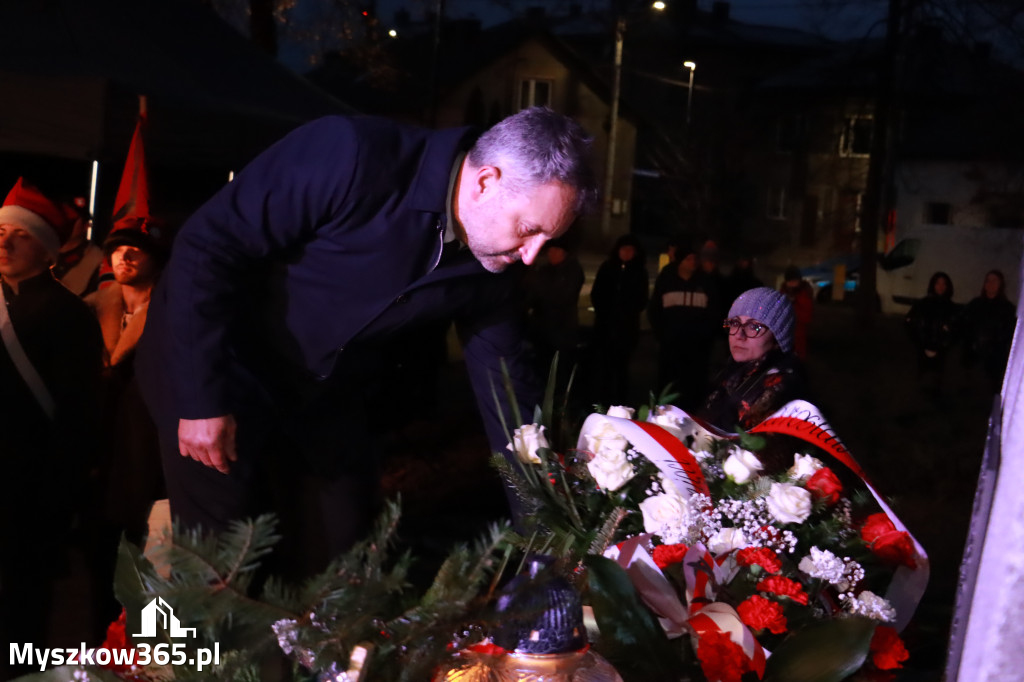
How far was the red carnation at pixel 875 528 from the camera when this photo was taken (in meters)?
2.03

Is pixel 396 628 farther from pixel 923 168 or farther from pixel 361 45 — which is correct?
pixel 923 168

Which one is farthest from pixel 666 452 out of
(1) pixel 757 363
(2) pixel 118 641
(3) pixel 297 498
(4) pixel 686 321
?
(4) pixel 686 321

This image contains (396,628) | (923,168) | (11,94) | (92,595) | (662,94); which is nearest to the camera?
(396,628)

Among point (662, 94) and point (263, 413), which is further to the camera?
point (662, 94)

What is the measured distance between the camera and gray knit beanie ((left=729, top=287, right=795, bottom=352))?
370 centimetres

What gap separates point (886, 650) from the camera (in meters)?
1.79

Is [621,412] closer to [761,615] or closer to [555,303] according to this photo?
[761,615]

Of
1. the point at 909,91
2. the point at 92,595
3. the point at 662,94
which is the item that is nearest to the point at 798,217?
the point at 662,94

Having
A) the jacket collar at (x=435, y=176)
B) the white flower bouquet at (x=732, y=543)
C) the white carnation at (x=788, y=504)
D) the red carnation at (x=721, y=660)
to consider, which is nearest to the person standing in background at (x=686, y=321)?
the white flower bouquet at (x=732, y=543)

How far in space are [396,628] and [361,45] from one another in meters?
17.6

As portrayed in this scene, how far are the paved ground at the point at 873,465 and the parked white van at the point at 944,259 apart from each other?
4.42 metres

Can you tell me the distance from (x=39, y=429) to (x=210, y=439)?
1296 millimetres

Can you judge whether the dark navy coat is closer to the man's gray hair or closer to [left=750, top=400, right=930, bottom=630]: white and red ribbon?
the man's gray hair

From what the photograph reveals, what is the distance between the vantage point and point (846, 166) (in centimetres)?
2711
